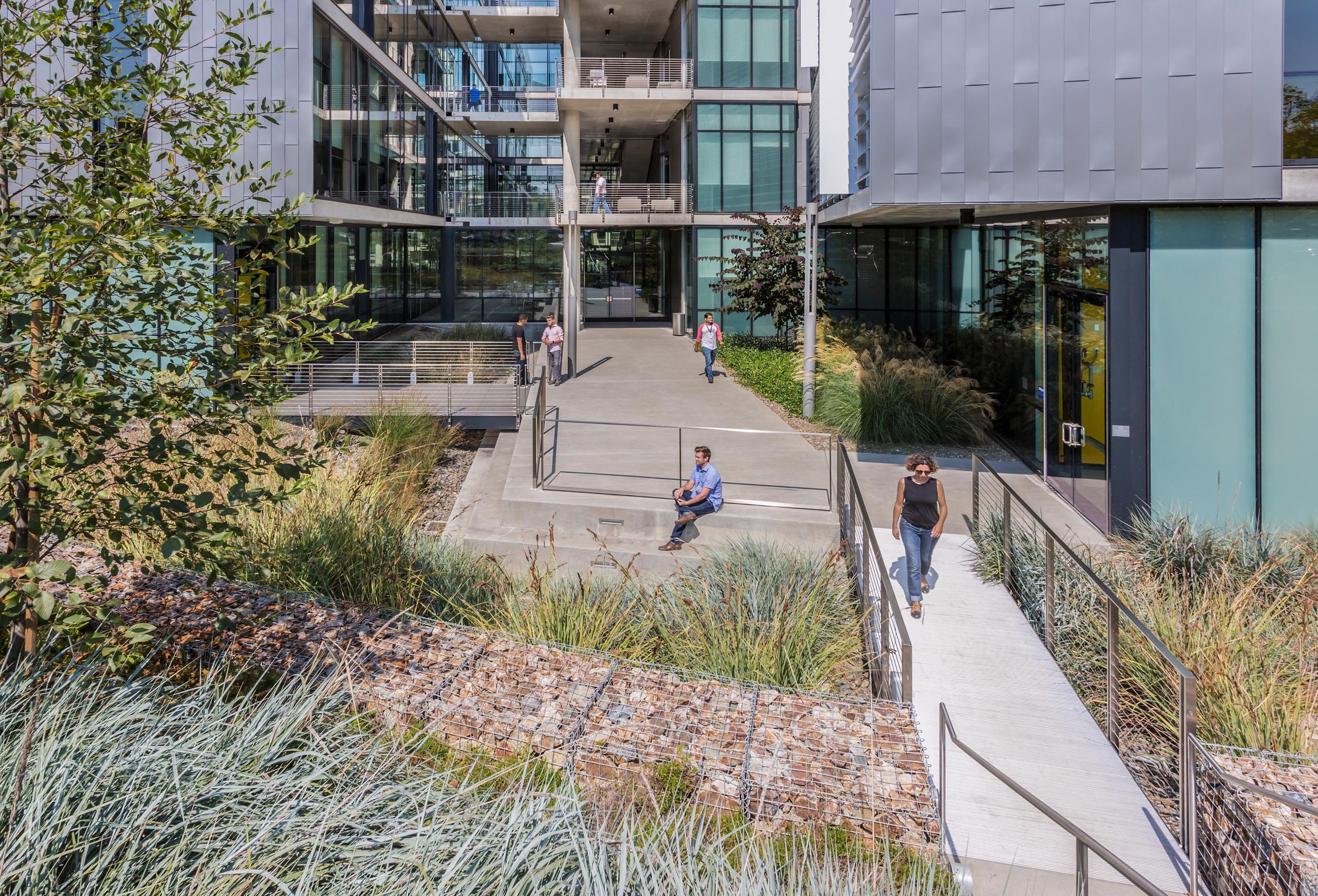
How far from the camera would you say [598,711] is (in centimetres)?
569

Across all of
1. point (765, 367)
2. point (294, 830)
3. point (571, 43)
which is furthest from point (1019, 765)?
point (571, 43)

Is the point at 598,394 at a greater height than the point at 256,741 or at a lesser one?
greater

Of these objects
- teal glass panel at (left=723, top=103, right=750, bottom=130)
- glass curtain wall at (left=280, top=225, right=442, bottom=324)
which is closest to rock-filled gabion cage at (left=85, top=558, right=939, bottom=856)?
glass curtain wall at (left=280, top=225, right=442, bottom=324)

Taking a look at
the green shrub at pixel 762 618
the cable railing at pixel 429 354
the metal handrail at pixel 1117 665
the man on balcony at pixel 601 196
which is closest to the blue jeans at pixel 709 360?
the cable railing at pixel 429 354

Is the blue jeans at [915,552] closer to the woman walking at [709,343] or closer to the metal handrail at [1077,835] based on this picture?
the metal handrail at [1077,835]

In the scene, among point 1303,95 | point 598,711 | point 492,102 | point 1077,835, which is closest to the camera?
point 1077,835

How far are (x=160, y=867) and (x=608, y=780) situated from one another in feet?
7.27

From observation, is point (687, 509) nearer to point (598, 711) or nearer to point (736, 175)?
point (598, 711)

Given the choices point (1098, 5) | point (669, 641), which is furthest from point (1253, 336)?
point (669, 641)

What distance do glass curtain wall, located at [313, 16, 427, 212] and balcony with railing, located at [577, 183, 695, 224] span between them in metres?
5.91

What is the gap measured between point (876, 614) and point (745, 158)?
25709 mm

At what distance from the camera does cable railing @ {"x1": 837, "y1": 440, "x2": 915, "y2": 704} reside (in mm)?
5922

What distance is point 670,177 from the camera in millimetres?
36344

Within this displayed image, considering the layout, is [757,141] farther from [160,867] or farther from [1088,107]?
[160,867]
